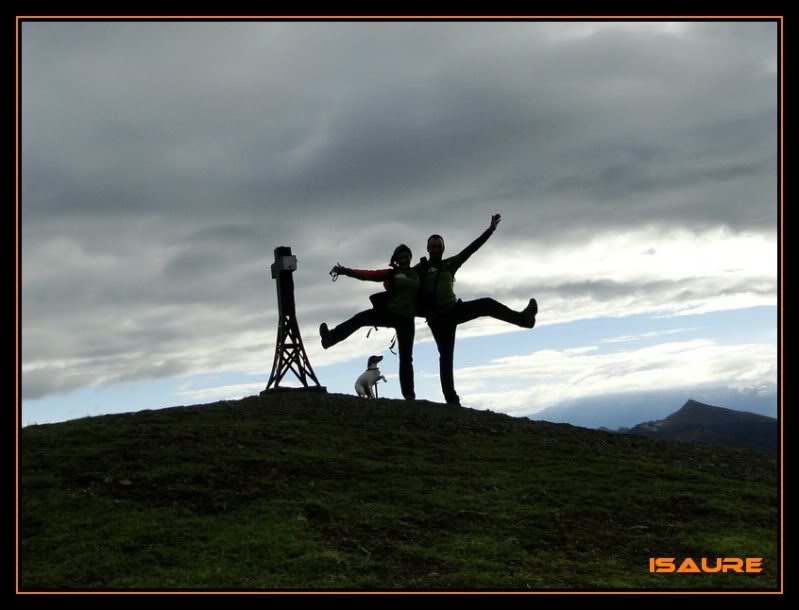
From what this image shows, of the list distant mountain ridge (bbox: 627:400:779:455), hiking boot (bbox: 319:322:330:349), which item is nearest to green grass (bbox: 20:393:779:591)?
hiking boot (bbox: 319:322:330:349)

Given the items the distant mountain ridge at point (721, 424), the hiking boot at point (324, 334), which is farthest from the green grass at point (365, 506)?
the distant mountain ridge at point (721, 424)

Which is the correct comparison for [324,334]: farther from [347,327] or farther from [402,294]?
[402,294]

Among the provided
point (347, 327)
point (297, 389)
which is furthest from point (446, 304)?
point (297, 389)

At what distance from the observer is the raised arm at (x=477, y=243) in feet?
74.5

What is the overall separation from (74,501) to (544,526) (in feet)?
23.9

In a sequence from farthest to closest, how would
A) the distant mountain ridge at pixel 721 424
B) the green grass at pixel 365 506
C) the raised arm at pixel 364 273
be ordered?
the distant mountain ridge at pixel 721 424 < the raised arm at pixel 364 273 < the green grass at pixel 365 506

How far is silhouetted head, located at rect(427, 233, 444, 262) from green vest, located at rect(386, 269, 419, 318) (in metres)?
0.76

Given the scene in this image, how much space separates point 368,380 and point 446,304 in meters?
3.25

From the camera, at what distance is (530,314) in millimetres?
23094

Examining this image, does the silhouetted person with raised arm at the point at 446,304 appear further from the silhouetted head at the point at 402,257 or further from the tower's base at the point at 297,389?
the tower's base at the point at 297,389

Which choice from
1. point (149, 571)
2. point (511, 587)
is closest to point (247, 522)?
point (149, 571)

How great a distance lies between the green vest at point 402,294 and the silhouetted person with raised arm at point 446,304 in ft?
0.92

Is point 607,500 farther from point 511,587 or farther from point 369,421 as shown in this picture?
point 369,421

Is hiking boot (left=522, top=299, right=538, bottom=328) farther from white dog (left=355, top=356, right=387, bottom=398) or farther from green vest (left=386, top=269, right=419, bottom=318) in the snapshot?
white dog (left=355, top=356, right=387, bottom=398)
